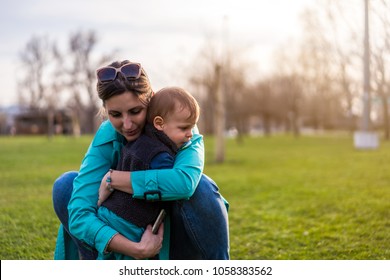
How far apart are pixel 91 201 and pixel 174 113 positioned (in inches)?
17.8

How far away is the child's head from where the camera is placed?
6.04 feet

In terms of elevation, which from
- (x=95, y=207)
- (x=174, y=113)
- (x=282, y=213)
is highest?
(x=174, y=113)

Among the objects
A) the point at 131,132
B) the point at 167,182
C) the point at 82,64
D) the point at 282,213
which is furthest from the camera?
the point at 82,64

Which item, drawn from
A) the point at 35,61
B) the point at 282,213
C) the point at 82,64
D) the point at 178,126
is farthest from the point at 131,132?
the point at 82,64

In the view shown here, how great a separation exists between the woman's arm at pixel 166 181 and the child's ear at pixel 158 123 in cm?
14

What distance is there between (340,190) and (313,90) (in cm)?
2218

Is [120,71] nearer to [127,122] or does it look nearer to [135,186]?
[127,122]

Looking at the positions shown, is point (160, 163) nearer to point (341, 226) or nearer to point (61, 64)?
point (341, 226)

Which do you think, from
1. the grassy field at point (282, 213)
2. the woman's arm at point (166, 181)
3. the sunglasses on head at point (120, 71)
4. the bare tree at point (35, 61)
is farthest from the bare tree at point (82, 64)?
the woman's arm at point (166, 181)

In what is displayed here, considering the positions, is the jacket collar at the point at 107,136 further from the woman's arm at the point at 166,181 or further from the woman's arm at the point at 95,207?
the woman's arm at the point at 166,181

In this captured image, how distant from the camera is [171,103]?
1.83 m

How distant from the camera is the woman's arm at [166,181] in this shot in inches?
69.9

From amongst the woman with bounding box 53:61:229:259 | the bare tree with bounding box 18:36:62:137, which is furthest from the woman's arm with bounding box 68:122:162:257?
the bare tree with bounding box 18:36:62:137

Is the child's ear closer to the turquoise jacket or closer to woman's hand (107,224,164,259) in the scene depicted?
the turquoise jacket
